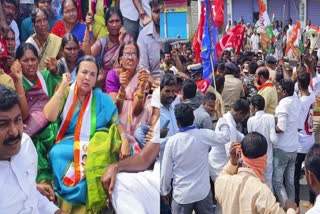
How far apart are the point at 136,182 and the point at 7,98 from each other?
68 cm

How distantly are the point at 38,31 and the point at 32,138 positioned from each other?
0.47m

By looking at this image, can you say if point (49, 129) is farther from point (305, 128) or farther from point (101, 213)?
point (305, 128)

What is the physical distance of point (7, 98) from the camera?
1.96 meters

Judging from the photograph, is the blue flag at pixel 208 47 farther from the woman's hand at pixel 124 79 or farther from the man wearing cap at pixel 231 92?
the woman's hand at pixel 124 79

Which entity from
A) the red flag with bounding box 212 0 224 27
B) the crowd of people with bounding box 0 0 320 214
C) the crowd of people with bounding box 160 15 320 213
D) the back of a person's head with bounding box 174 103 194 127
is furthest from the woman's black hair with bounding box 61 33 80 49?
the red flag with bounding box 212 0 224 27

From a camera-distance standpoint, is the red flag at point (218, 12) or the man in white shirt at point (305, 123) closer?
the man in white shirt at point (305, 123)

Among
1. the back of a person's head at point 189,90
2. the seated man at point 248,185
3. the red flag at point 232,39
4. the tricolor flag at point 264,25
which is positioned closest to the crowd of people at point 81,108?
the seated man at point 248,185

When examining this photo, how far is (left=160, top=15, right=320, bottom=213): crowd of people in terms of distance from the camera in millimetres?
2848

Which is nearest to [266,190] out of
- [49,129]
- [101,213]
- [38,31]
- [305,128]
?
[101,213]

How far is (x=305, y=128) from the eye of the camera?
17.3 feet

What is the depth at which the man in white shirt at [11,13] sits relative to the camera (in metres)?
2.08

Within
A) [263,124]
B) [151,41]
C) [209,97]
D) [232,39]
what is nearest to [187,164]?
[209,97]

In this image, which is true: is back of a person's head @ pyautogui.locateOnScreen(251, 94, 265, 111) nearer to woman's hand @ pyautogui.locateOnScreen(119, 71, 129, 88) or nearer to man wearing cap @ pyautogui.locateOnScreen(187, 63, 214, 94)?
man wearing cap @ pyautogui.locateOnScreen(187, 63, 214, 94)

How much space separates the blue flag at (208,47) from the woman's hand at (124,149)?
311 cm
